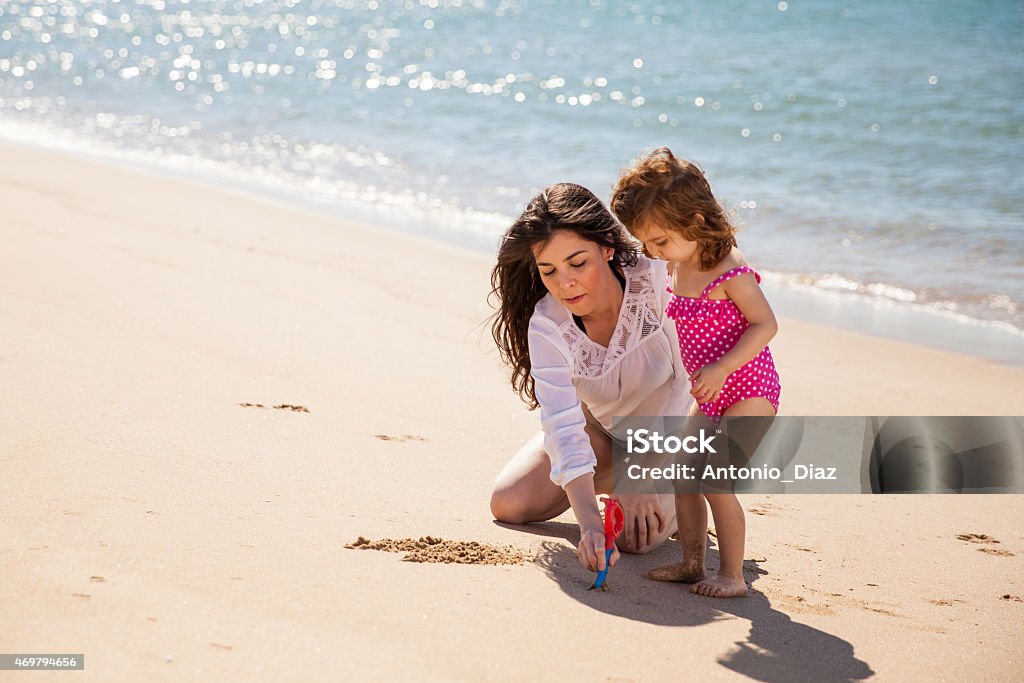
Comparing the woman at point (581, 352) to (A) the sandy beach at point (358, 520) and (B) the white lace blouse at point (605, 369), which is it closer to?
(B) the white lace blouse at point (605, 369)

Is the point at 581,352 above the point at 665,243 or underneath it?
underneath

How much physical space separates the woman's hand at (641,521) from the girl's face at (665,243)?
809 millimetres

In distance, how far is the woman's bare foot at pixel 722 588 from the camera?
3.18 meters

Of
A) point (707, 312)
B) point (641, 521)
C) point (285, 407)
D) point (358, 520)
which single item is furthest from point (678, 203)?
point (285, 407)

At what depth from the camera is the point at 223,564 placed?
2.87m

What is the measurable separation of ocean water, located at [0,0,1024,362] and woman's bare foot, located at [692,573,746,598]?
172cm

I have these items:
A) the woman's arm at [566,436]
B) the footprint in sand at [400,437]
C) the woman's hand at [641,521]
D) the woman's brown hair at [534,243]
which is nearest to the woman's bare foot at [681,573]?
the woman's arm at [566,436]

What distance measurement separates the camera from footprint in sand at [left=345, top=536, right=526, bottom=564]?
316 centimetres

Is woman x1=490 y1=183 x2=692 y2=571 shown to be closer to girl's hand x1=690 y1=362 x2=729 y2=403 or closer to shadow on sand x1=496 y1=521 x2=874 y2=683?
shadow on sand x1=496 y1=521 x2=874 y2=683

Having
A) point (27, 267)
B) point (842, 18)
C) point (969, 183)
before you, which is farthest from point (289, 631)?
point (842, 18)

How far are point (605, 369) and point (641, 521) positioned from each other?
1.65 ft

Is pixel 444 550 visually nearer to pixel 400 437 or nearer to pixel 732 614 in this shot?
pixel 732 614

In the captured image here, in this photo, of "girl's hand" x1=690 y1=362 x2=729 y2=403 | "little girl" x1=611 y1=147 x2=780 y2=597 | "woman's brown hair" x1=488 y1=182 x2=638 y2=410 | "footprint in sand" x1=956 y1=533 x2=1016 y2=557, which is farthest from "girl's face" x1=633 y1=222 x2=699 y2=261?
"footprint in sand" x1=956 y1=533 x2=1016 y2=557

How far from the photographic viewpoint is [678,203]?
3.22 metres
